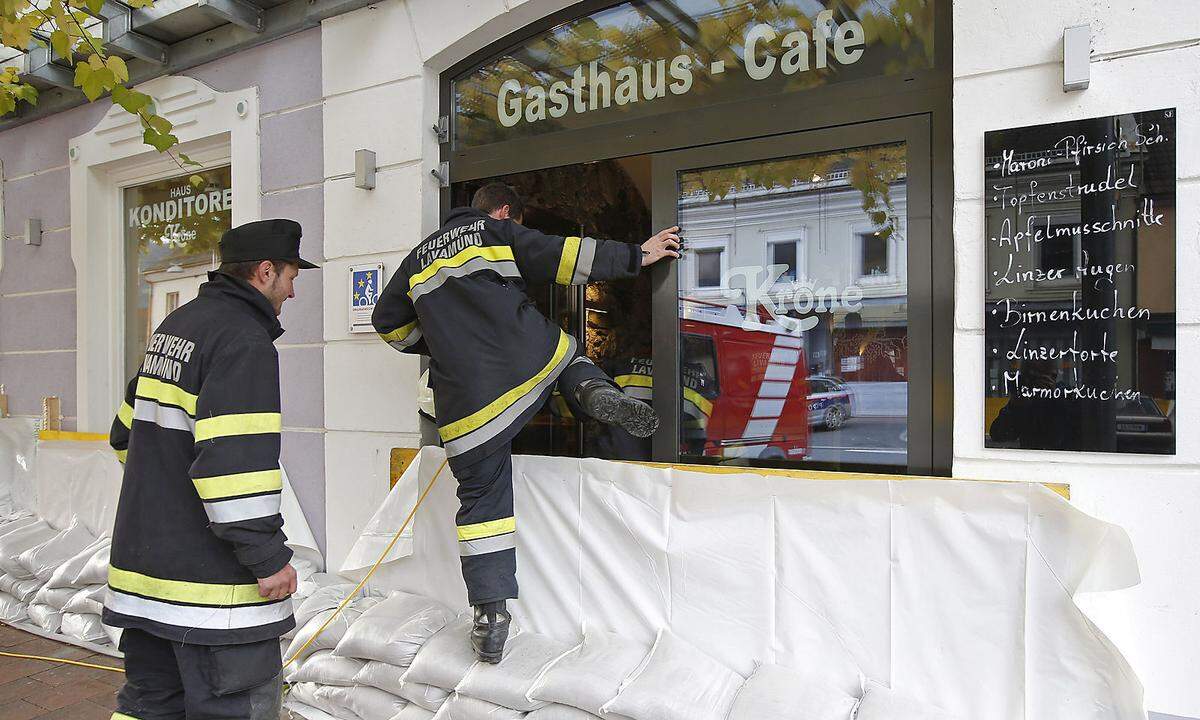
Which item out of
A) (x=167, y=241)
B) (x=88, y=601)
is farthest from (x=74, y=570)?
(x=167, y=241)

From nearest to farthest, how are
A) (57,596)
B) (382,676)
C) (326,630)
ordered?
(382,676) → (326,630) → (57,596)

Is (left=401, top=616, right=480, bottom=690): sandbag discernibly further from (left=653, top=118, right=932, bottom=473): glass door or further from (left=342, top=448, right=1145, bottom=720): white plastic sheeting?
(left=653, top=118, right=932, bottom=473): glass door

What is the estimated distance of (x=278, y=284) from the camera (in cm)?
268

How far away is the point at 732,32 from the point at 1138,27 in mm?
1487

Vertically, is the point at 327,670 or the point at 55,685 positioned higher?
the point at 327,670

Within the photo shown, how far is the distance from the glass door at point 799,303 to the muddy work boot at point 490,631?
3.26 feet

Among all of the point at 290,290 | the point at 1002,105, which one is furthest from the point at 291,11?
the point at 1002,105

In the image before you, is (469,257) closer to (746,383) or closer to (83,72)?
(746,383)

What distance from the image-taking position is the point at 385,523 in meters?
3.88

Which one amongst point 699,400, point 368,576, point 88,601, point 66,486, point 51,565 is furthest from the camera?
point 66,486

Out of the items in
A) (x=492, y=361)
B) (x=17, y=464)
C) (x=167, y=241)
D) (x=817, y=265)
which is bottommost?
(x=17, y=464)

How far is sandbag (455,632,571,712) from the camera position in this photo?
9.57 ft

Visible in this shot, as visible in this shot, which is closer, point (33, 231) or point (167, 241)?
point (167, 241)

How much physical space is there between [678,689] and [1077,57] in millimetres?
2503
